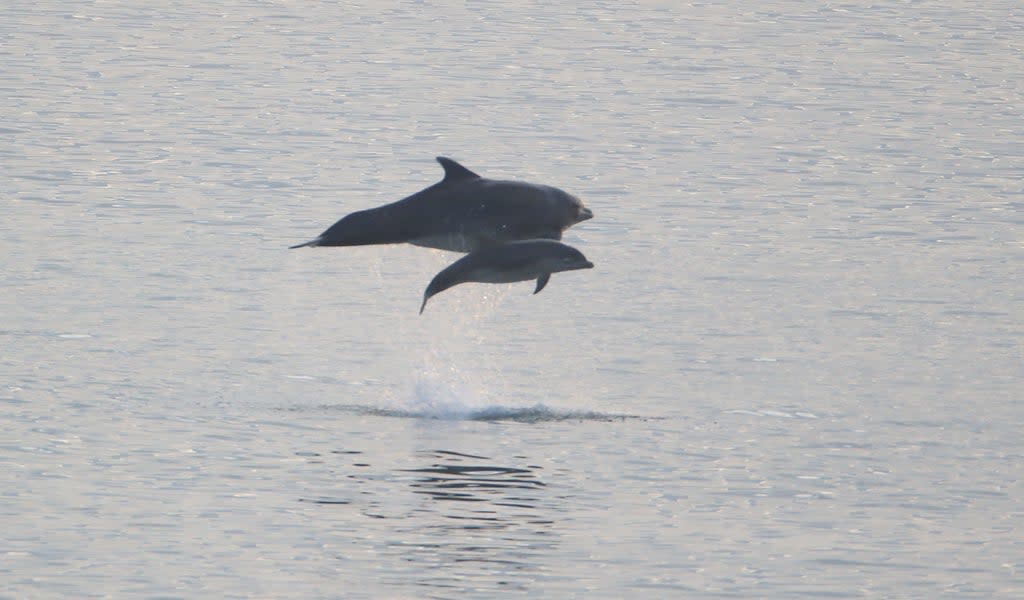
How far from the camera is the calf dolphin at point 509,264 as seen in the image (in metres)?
28.5

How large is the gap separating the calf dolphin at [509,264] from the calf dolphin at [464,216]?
0.91ft

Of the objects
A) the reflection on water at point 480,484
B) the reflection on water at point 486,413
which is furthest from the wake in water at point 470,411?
the reflection on water at point 480,484

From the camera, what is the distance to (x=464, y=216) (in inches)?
1131

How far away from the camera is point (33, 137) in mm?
58406

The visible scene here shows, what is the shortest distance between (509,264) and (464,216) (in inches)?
29.8

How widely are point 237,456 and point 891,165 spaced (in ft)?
97.0

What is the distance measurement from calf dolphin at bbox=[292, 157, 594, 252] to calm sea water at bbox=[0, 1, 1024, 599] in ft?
8.62

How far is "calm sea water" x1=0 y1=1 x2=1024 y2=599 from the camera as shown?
25.9 meters

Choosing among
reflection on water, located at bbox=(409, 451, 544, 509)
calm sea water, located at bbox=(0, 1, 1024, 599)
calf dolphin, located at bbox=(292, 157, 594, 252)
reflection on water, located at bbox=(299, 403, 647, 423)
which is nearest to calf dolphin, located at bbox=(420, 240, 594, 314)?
calf dolphin, located at bbox=(292, 157, 594, 252)

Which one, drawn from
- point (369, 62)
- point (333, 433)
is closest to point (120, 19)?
point (369, 62)

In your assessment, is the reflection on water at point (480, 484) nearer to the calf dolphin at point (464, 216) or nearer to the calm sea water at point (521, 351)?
the calm sea water at point (521, 351)

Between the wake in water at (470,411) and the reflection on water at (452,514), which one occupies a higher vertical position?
the reflection on water at (452,514)

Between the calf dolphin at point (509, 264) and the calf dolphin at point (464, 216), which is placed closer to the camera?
the calf dolphin at point (464, 216)

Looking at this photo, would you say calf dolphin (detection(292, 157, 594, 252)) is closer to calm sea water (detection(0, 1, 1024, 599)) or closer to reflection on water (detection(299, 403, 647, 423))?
calm sea water (detection(0, 1, 1024, 599))
